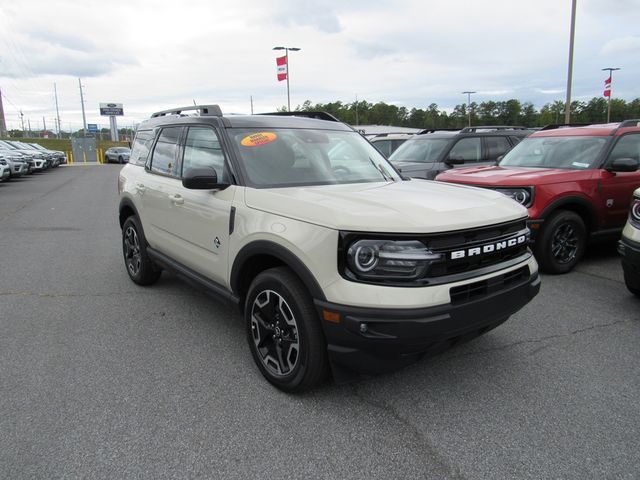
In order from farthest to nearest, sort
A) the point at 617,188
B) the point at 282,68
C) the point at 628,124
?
the point at 282,68 → the point at 628,124 → the point at 617,188

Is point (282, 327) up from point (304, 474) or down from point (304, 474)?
up

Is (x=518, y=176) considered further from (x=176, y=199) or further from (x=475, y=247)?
(x=176, y=199)

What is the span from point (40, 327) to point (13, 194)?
1307 centimetres

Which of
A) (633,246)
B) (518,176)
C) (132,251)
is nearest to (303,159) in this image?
(132,251)

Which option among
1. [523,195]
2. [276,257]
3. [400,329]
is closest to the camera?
[400,329]

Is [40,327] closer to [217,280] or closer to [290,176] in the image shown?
[217,280]

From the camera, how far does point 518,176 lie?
19.1 feet

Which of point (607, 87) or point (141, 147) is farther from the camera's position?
point (607, 87)

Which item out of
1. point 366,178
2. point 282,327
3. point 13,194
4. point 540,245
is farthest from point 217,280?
point 13,194

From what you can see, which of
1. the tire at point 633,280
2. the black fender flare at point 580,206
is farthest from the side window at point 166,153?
the tire at point 633,280

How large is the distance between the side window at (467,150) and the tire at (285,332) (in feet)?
24.1

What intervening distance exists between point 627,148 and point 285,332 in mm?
5755

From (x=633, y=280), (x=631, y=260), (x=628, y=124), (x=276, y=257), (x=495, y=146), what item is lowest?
(x=633, y=280)

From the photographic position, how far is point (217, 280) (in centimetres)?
366
